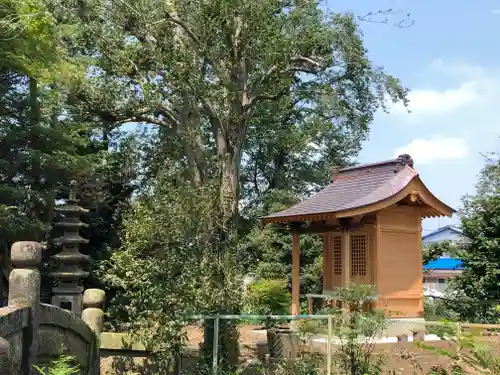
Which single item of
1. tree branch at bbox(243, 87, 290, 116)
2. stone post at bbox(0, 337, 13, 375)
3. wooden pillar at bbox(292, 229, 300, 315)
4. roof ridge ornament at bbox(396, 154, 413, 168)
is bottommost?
stone post at bbox(0, 337, 13, 375)

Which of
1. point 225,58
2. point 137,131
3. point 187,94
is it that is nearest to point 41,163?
point 187,94

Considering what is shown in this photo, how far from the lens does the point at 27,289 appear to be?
5926 mm

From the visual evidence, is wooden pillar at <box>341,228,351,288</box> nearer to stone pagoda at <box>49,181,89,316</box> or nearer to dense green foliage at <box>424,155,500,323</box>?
dense green foliage at <box>424,155,500,323</box>

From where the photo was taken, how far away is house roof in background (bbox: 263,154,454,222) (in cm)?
1108

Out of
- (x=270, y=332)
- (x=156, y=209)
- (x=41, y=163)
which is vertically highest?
(x=41, y=163)

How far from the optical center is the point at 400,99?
12.4 meters

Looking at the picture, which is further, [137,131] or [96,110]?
[137,131]

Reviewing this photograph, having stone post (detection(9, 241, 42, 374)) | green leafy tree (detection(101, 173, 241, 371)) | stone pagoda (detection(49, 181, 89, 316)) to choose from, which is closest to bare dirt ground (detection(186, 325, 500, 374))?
green leafy tree (detection(101, 173, 241, 371))

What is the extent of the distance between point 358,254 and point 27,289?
7.54 meters

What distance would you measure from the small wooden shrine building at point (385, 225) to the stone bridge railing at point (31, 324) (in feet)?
18.7

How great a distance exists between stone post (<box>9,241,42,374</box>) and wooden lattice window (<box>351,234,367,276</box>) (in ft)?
23.9

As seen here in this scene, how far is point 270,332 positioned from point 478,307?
21.2 feet

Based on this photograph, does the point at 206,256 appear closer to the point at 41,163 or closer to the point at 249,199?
the point at 41,163

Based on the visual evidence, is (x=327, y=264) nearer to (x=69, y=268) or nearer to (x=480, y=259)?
(x=480, y=259)
